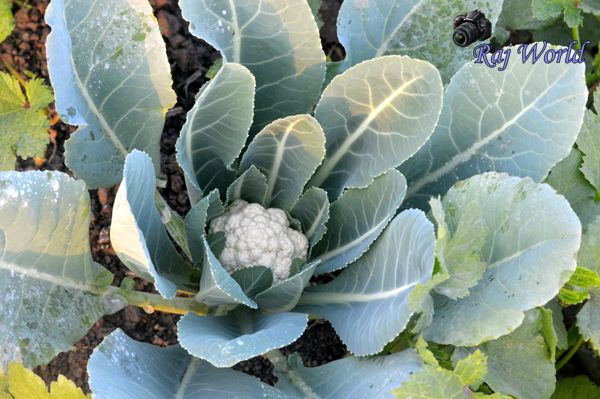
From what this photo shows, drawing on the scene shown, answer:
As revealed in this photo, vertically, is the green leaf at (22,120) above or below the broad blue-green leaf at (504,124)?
below

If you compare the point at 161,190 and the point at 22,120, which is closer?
the point at 22,120

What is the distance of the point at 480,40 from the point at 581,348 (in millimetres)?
A: 770

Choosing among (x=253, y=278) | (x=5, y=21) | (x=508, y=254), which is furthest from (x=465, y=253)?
(x=5, y=21)

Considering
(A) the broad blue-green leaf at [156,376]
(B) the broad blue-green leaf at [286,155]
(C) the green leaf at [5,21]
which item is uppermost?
(C) the green leaf at [5,21]

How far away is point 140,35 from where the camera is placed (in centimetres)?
125

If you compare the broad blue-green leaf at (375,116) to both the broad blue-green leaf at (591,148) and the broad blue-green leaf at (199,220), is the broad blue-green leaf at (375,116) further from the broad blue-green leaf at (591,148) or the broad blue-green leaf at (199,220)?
the broad blue-green leaf at (591,148)

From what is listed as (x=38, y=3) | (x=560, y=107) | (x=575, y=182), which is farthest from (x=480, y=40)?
(x=38, y=3)

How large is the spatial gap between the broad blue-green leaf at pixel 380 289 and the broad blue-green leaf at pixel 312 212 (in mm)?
94

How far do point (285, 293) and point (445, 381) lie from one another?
1.09 feet

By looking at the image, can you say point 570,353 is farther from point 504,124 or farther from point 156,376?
point 156,376

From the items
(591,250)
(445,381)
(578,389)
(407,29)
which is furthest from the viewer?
(578,389)

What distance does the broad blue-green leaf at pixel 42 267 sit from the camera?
1087 millimetres

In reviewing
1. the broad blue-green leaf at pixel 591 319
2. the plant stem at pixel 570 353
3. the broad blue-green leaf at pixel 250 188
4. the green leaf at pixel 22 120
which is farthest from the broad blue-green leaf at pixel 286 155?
the plant stem at pixel 570 353

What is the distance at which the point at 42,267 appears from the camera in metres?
1.16
